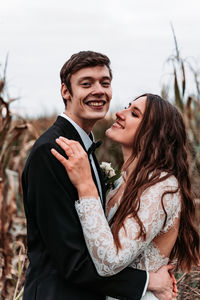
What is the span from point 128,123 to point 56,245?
34.3 inches

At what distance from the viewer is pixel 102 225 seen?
2.29 meters

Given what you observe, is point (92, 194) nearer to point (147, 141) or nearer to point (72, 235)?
point (72, 235)

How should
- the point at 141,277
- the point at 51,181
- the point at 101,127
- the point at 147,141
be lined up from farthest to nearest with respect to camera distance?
the point at 101,127 < the point at 147,141 < the point at 141,277 < the point at 51,181

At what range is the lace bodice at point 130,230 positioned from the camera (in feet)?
7.41

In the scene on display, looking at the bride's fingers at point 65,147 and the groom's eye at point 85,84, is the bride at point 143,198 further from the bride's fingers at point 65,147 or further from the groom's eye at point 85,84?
the groom's eye at point 85,84

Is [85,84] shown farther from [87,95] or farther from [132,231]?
Answer: [132,231]

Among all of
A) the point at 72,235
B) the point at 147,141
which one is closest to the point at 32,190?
the point at 72,235

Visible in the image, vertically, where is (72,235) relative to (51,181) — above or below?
below

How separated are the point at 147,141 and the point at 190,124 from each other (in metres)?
1.81

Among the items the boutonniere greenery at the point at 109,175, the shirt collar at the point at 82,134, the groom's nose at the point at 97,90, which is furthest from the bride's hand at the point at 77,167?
the boutonniere greenery at the point at 109,175

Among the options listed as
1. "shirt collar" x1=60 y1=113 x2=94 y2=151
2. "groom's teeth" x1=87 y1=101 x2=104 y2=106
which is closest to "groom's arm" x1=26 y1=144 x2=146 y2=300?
"shirt collar" x1=60 y1=113 x2=94 y2=151

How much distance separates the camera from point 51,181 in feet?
7.27

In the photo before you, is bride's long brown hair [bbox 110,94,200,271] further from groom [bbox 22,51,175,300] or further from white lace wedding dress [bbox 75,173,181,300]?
groom [bbox 22,51,175,300]

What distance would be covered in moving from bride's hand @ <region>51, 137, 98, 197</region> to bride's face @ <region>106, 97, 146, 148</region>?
0.45 m
